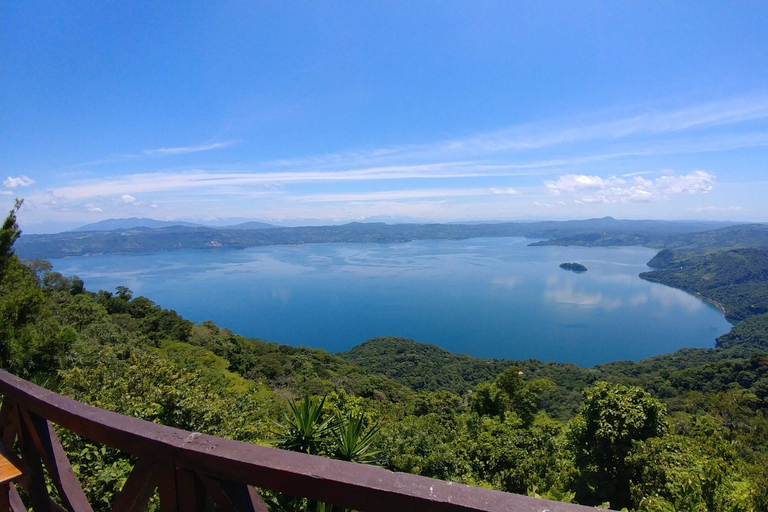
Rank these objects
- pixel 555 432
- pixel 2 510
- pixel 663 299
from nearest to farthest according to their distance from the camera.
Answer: pixel 2 510, pixel 555 432, pixel 663 299

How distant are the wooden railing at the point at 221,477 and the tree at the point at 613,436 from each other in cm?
798

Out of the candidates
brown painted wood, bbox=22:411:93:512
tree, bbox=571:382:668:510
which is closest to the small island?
tree, bbox=571:382:668:510

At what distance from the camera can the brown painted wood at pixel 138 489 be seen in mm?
1105

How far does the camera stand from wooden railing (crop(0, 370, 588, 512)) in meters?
0.80

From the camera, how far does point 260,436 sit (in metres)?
6.22

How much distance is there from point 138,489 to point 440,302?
273 feet

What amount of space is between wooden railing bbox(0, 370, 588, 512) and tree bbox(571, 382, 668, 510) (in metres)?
7.98

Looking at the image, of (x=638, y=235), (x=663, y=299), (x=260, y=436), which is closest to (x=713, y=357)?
(x=663, y=299)

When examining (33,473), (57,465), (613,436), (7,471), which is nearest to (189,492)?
(57,465)

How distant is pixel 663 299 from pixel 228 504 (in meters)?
113

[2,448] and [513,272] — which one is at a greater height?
[2,448]

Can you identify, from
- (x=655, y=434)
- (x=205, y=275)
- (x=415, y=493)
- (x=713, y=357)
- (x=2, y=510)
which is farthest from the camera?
(x=205, y=275)

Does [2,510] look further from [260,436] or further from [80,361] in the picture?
[80,361]

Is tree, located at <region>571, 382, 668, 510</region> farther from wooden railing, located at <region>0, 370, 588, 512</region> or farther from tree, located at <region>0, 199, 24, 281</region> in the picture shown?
tree, located at <region>0, 199, 24, 281</region>
